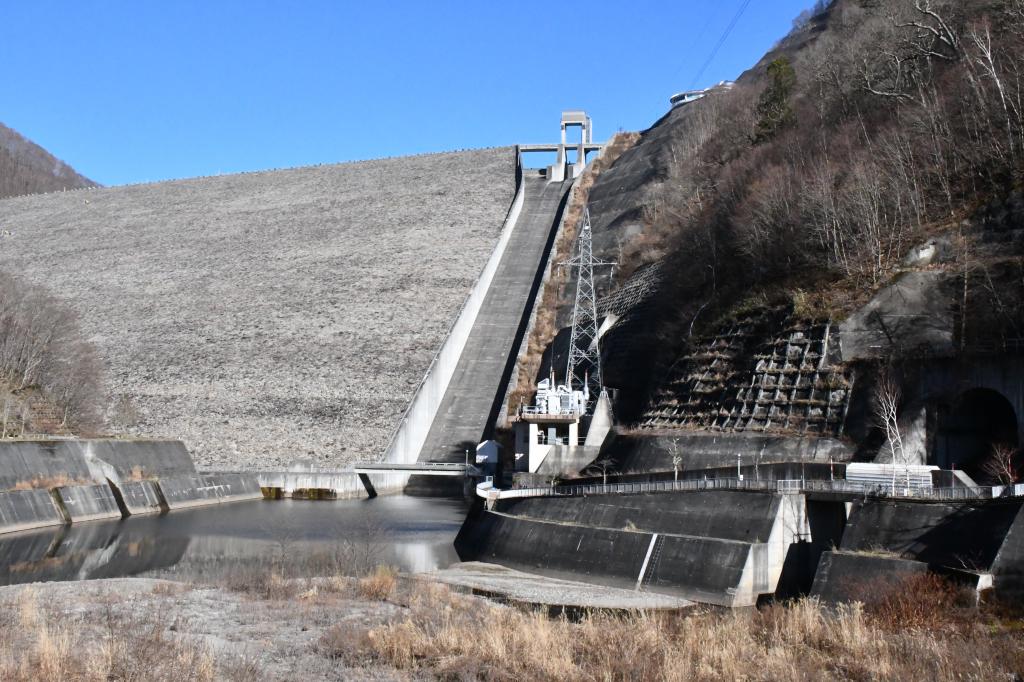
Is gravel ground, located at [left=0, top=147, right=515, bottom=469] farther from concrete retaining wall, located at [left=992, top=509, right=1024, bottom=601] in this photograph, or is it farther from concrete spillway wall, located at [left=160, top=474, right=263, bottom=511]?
concrete retaining wall, located at [left=992, top=509, right=1024, bottom=601]

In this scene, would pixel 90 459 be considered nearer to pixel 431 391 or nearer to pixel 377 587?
pixel 431 391

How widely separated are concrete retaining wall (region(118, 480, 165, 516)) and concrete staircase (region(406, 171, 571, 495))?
10.00 metres

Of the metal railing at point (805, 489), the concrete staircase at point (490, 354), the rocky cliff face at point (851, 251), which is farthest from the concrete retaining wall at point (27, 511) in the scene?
the rocky cliff face at point (851, 251)

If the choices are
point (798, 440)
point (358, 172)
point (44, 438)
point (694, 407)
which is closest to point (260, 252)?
point (358, 172)

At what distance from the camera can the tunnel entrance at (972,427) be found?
21094mm

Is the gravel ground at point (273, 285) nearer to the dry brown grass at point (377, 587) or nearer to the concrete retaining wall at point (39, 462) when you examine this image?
the concrete retaining wall at point (39, 462)

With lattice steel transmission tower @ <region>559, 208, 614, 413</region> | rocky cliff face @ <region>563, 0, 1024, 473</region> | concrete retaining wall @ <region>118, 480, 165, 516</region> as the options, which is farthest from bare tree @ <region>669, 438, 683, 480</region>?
concrete retaining wall @ <region>118, 480, 165, 516</region>

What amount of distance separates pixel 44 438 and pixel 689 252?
2481cm

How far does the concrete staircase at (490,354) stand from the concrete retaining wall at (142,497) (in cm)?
1000

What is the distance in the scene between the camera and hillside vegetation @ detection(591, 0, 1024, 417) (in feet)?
83.5

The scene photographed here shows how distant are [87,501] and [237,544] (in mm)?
7880

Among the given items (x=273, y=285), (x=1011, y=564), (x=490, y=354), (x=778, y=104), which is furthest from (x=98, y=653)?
(x=273, y=285)

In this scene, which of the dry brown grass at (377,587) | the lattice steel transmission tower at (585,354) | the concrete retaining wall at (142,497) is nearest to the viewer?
the dry brown grass at (377,587)

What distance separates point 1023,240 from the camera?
883 inches
